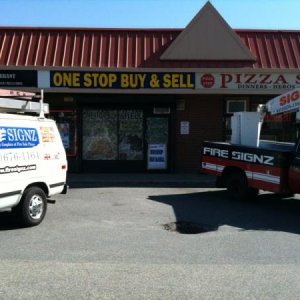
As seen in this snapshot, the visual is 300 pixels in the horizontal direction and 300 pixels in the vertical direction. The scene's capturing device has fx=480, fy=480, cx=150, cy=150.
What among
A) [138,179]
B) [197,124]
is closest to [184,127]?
[197,124]

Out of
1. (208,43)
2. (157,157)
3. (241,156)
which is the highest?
(208,43)

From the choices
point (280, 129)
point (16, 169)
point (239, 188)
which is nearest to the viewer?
point (16, 169)

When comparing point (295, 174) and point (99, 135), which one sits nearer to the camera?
point (295, 174)

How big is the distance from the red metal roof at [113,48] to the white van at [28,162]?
6.93 meters

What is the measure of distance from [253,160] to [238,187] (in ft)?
2.98

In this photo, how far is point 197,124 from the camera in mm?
16656

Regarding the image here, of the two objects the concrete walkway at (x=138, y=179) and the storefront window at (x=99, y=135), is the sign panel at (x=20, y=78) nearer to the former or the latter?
the storefront window at (x=99, y=135)

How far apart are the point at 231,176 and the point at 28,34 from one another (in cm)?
952

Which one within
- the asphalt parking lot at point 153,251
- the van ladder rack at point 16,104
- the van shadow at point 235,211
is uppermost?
the van ladder rack at point 16,104

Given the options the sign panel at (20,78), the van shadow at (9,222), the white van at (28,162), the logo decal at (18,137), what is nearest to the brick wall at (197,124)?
the sign panel at (20,78)

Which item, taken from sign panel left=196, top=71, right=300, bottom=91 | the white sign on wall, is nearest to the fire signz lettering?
sign panel left=196, top=71, right=300, bottom=91

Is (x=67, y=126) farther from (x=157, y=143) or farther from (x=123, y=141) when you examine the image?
(x=157, y=143)

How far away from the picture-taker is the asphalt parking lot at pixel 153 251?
532cm

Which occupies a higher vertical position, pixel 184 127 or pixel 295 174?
pixel 184 127
